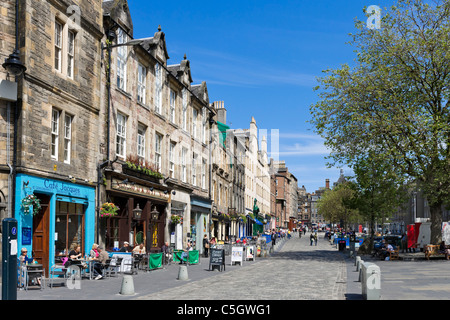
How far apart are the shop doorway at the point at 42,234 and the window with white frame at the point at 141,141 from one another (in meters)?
9.30

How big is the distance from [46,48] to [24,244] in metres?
7.05

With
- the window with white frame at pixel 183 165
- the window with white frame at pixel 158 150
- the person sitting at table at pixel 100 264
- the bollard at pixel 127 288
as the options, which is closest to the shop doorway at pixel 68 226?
the person sitting at table at pixel 100 264

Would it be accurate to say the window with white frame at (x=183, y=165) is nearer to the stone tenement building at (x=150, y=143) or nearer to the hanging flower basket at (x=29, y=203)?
the stone tenement building at (x=150, y=143)

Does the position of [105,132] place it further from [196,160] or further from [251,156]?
[251,156]

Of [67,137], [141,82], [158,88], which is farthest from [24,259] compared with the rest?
[158,88]

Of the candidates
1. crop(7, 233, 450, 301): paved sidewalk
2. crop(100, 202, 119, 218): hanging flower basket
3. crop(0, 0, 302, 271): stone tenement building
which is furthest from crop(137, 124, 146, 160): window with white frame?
crop(7, 233, 450, 301): paved sidewalk

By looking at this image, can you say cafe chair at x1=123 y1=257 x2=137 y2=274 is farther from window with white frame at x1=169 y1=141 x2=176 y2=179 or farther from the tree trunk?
the tree trunk

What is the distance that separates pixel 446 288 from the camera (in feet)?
53.9

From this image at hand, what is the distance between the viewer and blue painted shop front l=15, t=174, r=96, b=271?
17.7 meters

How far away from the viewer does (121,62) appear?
2608 centimetres

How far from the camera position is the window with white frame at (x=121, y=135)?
2552cm

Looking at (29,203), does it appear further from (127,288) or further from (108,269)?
(127,288)

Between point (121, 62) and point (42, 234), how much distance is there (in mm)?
10396
